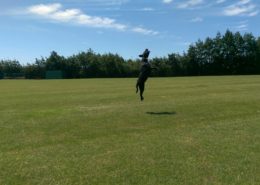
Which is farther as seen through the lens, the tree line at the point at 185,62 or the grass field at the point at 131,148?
the tree line at the point at 185,62

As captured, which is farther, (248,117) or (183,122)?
(248,117)

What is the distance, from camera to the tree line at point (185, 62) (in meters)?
116

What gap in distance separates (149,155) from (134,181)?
6.89ft

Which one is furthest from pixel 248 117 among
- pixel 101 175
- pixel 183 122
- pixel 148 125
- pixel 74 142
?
pixel 101 175

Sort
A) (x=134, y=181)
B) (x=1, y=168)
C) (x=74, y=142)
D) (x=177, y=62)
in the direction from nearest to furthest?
(x=134, y=181), (x=1, y=168), (x=74, y=142), (x=177, y=62)

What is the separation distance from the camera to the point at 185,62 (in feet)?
383

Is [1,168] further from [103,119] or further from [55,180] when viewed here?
[103,119]

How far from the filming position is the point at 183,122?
16.3 meters

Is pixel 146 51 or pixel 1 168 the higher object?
pixel 146 51

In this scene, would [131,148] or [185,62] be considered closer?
[131,148]

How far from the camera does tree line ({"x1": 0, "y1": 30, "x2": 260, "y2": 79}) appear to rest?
381 feet

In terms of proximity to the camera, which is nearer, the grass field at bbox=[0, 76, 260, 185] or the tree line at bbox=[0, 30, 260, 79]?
the grass field at bbox=[0, 76, 260, 185]

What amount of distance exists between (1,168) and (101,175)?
7.31 ft

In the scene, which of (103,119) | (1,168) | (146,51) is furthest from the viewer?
(146,51)
